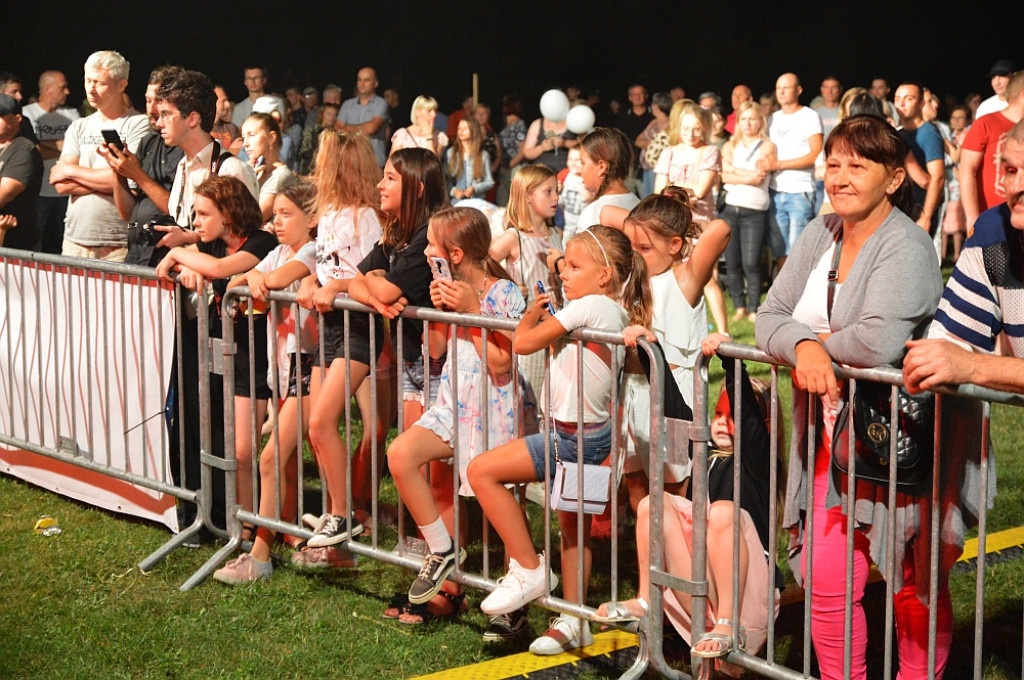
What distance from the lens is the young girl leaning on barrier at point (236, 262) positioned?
213 inches

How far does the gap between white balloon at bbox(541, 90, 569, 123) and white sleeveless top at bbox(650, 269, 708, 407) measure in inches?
413

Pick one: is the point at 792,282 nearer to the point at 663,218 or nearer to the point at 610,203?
the point at 663,218

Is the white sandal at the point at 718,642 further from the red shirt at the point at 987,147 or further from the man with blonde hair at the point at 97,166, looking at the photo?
the man with blonde hair at the point at 97,166

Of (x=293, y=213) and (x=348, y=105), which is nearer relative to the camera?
(x=293, y=213)

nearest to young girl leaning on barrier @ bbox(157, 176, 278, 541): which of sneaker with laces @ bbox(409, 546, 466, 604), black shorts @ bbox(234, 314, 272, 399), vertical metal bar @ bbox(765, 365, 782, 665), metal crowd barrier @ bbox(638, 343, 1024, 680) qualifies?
black shorts @ bbox(234, 314, 272, 399)

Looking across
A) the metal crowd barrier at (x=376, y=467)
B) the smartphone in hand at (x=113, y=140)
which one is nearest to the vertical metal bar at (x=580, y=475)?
the metal crowd barrier at (x=376, y=467)

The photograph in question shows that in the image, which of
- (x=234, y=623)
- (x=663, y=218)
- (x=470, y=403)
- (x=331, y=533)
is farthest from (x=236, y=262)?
(x=663, y=218)

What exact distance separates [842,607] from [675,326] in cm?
152

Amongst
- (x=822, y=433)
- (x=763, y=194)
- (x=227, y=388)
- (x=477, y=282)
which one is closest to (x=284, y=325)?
(x=227, y=388)

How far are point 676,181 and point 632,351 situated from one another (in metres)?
6.59

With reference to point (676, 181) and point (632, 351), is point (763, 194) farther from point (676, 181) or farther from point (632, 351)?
point (632, 351)

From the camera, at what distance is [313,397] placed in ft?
17.3

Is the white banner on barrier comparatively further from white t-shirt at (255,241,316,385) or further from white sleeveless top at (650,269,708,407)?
white sleeveless top at (650,269,708,407)

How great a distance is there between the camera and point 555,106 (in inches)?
597
